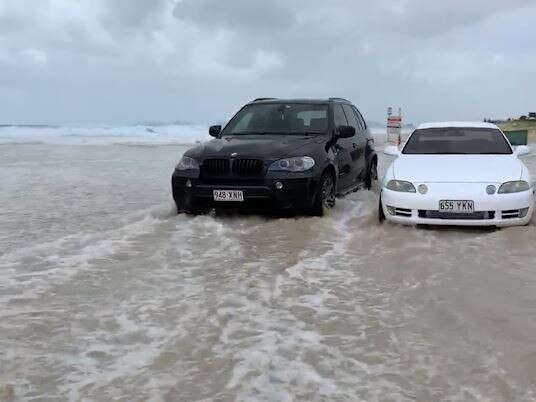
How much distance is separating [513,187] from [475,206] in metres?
0.54

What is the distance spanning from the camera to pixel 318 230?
6.81 metres

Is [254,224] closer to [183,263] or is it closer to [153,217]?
[153,217]

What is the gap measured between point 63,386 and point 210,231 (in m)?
3.90

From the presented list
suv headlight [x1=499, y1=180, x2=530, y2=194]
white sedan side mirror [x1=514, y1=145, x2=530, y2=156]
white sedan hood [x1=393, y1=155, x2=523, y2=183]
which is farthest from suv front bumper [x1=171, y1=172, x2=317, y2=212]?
white sedan side mirror [x1=514, y1=145, x2=530, y2=156]

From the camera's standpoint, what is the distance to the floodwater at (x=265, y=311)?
3027mm

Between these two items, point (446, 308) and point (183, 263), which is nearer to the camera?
point (446, 308)

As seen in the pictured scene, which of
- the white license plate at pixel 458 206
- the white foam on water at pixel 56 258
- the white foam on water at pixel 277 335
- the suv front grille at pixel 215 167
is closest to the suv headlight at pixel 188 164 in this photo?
the suv front grille at pixel 215 167

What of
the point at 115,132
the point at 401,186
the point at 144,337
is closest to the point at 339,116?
the point at 401,186

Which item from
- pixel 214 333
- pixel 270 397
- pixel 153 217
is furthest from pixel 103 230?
pixel 270 397

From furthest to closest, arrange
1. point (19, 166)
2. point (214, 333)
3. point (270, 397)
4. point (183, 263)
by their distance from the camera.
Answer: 1. point (19, 166)
2. point (183, 263)
3. point (214, 333)
4. point (270, 397)

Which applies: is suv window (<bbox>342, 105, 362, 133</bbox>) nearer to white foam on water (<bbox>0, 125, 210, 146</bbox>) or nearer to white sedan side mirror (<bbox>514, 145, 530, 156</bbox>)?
white sedan side mirror (<bbox>514, 145, 530, 156</bbox>)

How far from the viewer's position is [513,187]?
Answer: 6.72 metres

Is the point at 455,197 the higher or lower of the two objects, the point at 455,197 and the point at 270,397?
the higher

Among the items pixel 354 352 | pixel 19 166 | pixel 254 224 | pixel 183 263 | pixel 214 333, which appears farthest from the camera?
pixel 19 166
